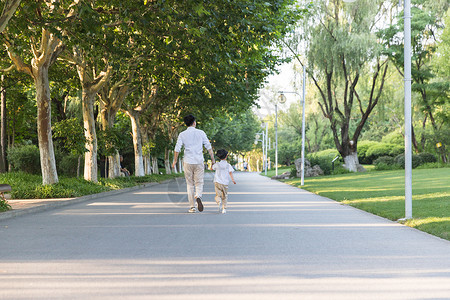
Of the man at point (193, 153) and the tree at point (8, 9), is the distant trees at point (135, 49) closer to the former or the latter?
the tree at point (8, 9)

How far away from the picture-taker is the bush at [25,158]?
32625 millimetres

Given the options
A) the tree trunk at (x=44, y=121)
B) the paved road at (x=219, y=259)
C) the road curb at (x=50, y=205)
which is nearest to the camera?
the paved road at (x=219, y=259)

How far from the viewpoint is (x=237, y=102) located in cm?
3192

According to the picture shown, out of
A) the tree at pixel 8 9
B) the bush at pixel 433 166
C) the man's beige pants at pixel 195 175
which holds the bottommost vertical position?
the bush at pixel 433 166

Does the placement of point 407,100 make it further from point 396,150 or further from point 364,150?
point 364,150

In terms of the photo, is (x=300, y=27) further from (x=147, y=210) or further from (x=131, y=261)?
(x=131, y=261)

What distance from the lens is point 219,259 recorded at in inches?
275

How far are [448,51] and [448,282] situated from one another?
123 feet

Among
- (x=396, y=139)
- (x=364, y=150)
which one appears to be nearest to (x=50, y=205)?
(x=364, y=150)

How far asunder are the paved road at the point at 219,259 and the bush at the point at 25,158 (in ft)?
71.7

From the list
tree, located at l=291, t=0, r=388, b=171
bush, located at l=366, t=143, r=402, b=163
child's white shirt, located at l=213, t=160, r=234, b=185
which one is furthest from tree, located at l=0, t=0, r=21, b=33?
bush, located at l=366, t=143, r=402, b=163

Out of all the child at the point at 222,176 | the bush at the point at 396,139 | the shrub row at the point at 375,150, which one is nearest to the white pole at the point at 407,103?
the child at the point at 222,176

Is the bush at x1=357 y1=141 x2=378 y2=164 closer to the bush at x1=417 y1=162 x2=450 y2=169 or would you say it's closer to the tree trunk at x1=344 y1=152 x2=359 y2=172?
the tree trunk at x1=344 y1=152 x2=359 y2=172

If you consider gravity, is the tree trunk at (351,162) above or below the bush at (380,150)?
below
